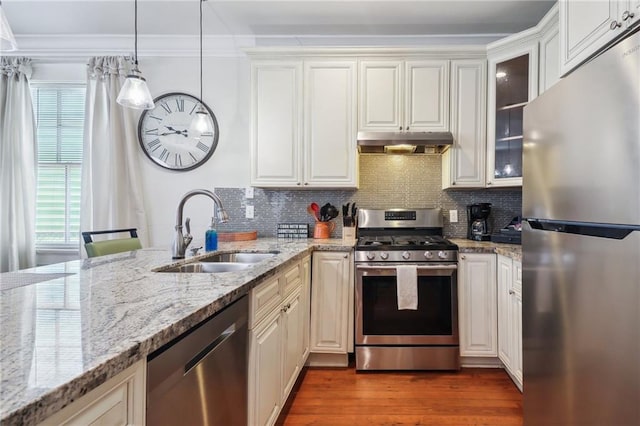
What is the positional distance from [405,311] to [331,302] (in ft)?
1.70

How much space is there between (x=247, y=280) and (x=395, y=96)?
6.71 ft

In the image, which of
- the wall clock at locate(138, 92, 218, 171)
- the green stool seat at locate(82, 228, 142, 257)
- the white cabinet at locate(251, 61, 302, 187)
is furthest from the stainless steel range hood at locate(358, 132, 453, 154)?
the green stool seat at locate(82, 228, 142, 257)

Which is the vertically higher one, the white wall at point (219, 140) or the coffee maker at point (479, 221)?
the white wall at point (219, 140)

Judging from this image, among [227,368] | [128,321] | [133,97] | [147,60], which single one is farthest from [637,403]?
[147,60]

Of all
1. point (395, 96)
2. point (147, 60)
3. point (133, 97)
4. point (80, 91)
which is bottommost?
point (133, 97)

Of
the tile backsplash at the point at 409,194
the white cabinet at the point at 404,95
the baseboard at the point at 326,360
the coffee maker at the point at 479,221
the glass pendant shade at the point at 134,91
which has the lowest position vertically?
the baseboard at the point at 326,360

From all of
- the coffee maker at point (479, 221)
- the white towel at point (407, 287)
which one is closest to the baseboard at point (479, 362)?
the white towel at point (407, 287)

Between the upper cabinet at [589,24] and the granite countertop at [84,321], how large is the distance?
160 centimetres

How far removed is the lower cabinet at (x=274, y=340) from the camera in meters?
1.32

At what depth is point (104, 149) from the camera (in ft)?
9.67

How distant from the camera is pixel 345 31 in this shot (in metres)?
2.87

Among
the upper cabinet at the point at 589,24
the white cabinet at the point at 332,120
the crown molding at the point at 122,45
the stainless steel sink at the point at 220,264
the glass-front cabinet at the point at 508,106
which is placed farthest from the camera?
the crown molding at the point at 122,45

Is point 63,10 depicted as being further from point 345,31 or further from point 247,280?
point 247,280

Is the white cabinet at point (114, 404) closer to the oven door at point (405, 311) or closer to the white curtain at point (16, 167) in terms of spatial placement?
the oven door at point (405, 311)
